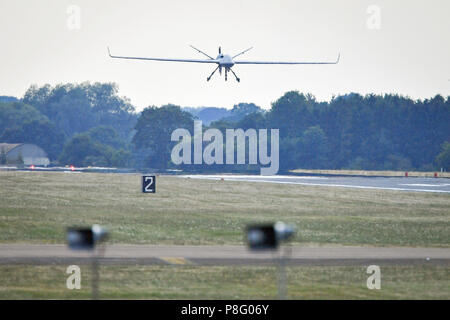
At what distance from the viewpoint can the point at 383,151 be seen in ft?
484

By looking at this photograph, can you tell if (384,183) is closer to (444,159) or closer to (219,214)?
(219,214)

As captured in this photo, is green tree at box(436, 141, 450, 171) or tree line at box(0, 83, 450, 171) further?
tree line at box(0, 83, 450, 171)

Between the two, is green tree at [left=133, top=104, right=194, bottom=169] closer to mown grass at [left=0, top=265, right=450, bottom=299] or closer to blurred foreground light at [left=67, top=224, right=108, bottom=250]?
mown grass at [left=0, top=265, right=450, bottom=299]

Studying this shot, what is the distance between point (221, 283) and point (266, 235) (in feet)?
26.7

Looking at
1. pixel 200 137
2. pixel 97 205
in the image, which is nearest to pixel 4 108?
pixel 200 137

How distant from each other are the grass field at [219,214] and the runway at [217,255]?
2.12 meters

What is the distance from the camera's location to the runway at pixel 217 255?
25.0 m

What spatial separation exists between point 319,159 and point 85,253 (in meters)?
120

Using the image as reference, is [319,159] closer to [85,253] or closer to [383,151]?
[383,151]

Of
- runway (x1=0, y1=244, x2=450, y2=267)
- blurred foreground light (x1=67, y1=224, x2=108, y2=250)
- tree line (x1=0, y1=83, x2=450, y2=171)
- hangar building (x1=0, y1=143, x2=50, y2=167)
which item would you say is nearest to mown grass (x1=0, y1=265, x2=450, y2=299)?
runway (x1=0, y1=244, x2=450, y2=267)

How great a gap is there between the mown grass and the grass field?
7.32m

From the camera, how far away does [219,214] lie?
44906mm

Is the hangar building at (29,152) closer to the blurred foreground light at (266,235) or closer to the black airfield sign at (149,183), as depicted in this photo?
the black airfield sign at (149,183)

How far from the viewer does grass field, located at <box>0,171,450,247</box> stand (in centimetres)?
3300
